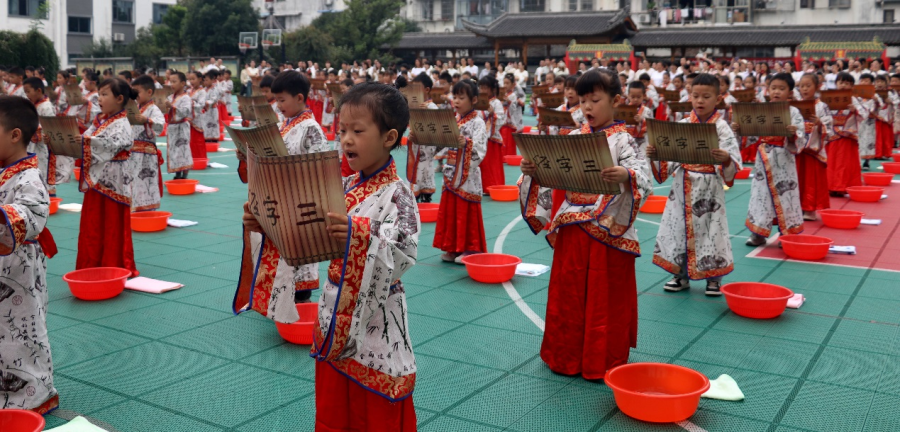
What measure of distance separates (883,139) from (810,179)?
698 centimetres

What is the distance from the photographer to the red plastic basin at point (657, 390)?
3.92 m

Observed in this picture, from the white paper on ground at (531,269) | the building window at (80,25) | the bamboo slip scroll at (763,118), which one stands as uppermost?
the building window at (80,25)

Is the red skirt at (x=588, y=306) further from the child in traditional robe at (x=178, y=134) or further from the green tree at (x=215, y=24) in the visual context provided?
the green tree at (x=215, y=24)

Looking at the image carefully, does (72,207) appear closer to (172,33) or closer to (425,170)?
(425,170)

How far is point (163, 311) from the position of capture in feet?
19.5

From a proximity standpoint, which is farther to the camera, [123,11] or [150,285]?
[123,11]

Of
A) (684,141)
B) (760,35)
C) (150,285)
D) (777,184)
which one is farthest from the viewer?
(760,35)

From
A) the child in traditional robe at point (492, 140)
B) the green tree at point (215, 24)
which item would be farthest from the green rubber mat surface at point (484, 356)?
the green tree at point (215, 24)

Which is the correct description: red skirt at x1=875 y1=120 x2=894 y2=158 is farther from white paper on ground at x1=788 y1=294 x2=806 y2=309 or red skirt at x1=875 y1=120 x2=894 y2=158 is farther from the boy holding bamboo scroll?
the boy holding bamboo scroll

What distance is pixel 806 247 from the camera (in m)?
7.47

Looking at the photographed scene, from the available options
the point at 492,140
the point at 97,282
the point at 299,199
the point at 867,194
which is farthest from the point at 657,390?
the point at 867,194

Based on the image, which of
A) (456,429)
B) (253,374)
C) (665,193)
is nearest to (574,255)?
(456,429)

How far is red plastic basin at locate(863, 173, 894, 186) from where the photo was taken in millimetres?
11906

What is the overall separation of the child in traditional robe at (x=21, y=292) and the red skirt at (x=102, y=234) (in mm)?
2908
